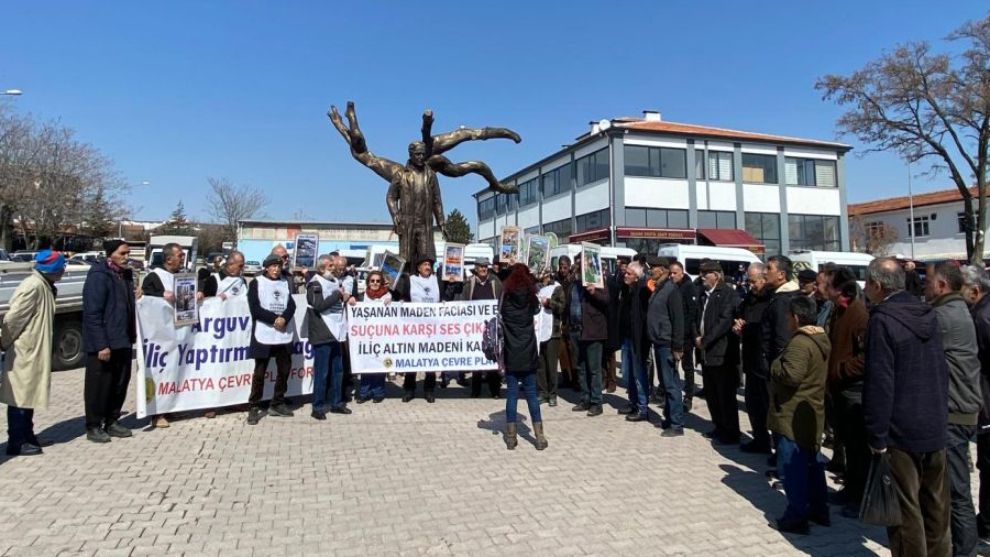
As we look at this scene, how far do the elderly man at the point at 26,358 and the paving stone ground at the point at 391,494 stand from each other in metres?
0.30

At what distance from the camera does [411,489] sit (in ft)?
16.2

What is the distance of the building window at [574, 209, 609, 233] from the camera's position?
129ft

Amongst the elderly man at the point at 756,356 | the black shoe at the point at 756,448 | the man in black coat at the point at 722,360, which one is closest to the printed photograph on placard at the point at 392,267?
the man in black coat at the point at 722,360

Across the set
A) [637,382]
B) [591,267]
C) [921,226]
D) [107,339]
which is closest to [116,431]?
[107,339]

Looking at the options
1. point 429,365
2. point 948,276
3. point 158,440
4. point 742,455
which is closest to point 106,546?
point 158,440

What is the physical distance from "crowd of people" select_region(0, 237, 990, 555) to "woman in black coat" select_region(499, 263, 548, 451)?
0.02 metres

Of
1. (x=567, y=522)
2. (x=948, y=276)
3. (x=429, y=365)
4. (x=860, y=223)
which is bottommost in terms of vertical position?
(x=567, y=522)

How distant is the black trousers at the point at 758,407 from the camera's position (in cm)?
600

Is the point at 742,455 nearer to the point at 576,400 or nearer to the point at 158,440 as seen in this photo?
the point at 576,400

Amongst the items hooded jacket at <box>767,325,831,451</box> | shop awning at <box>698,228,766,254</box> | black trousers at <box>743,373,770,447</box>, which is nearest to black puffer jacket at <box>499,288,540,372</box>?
black trousers at <box>743,373,770,447</box>

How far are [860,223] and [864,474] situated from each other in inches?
2276

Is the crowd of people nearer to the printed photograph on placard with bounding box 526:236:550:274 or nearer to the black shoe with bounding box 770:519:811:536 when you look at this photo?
the black shoe with bounding box 770:519:811:536

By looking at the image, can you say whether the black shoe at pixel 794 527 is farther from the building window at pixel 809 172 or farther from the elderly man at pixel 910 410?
the building window at pixel 809 172

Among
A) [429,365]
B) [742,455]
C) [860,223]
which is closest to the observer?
[742,455]
